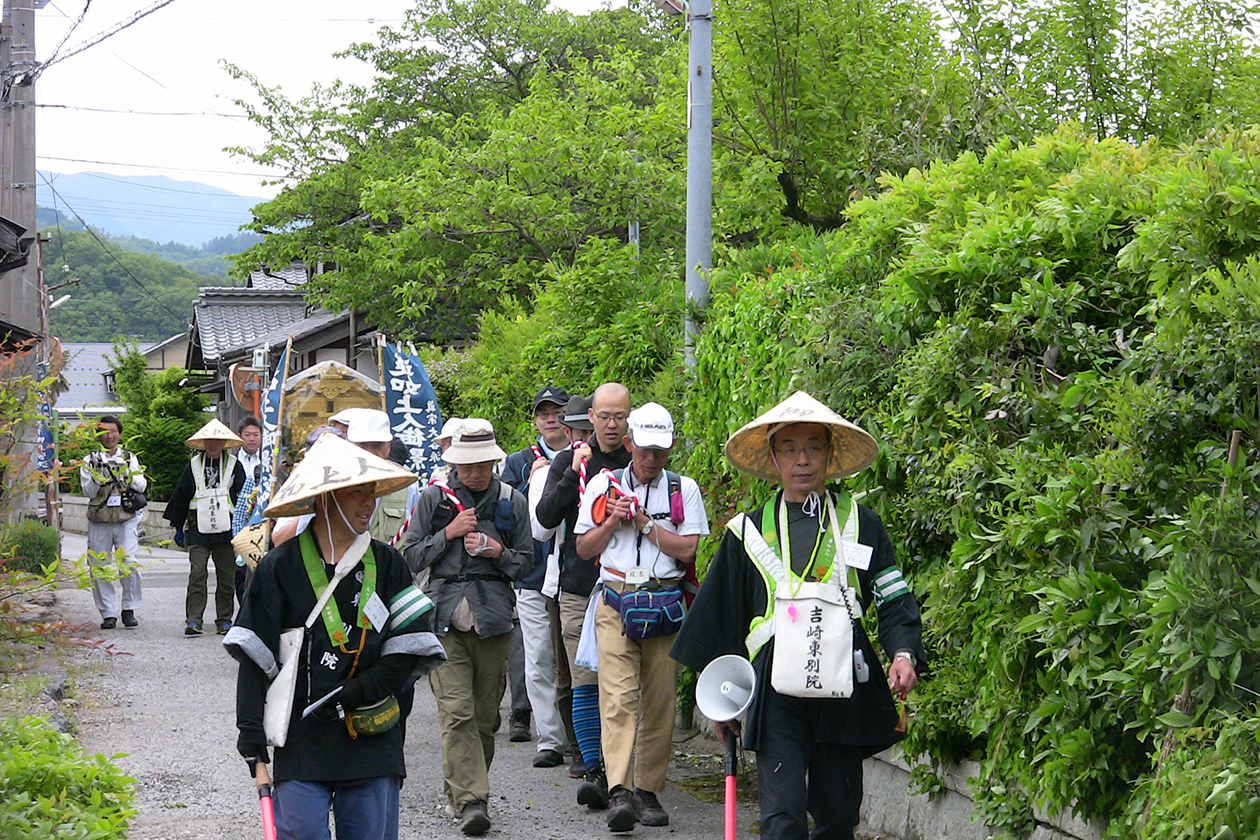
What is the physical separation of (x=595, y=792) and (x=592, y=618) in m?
0.92

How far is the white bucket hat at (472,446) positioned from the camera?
7.18 m

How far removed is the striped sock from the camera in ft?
24.0

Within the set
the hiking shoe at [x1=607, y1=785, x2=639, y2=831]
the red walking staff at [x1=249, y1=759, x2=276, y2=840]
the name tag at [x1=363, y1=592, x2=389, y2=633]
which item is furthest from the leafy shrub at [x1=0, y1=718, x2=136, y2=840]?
the hiking shoe at [x1=607, y1=785, x2=639, y2=831]

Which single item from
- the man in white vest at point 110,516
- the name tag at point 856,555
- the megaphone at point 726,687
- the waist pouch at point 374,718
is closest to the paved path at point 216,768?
the man in white vest at point 110,516

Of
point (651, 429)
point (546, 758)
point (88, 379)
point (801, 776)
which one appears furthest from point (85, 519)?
point (88, 379)

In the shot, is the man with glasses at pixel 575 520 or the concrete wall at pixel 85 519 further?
the concrete wall at pixel 85 519

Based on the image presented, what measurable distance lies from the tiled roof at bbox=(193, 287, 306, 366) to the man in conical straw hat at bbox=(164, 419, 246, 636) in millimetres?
23720

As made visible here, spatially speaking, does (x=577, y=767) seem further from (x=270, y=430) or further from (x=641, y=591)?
(x=270, y=430)

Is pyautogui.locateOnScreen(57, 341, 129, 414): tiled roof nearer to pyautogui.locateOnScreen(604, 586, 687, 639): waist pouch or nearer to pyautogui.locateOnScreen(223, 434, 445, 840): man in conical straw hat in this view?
pyautogui.locateOnScreen(604, 586, 687, 639): waist pouch

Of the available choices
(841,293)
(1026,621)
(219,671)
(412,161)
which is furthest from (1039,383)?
(412,161)

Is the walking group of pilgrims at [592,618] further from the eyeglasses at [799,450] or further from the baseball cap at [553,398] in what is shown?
the baseball cap at [553,398]

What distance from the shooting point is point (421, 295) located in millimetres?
20016

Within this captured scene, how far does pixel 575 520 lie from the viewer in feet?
24.9

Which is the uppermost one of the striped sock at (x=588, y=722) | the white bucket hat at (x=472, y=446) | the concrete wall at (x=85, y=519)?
the white bucket hat at (x=472, y=446)
